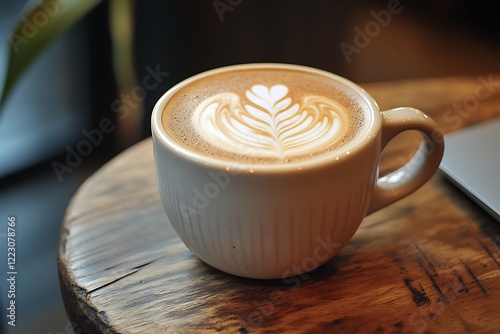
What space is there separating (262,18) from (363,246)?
1207 mm

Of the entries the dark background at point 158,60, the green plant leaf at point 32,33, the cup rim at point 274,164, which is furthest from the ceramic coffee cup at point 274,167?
the dark background at point 158,60

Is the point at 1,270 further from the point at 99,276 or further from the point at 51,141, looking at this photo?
the point at 99,276

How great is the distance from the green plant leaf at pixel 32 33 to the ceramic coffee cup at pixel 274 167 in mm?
194

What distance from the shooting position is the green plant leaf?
667mm

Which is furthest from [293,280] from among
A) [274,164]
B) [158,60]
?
[158,60]

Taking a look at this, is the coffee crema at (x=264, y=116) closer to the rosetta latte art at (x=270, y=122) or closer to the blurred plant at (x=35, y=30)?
the rosetta latte art at (x=270, y=122)

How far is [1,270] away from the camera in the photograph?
1135 millimetres

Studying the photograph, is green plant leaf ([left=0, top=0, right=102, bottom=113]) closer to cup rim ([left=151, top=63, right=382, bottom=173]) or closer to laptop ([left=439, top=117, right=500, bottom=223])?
cup rim ([left=151, top=63, right=382, bottom=173])

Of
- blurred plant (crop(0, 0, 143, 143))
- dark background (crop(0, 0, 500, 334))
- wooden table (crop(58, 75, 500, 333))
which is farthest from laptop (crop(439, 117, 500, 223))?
dark background (crop(0, 0, 500, 334))

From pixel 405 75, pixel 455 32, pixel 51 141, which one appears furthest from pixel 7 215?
pixel 455 32

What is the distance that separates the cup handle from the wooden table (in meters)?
0.06

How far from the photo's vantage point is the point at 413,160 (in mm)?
621

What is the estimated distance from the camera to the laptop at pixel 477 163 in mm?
660

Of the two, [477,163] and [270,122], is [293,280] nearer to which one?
[270,122]
